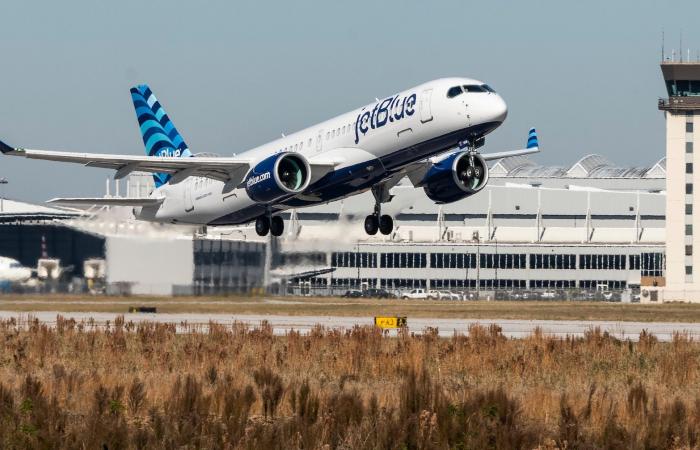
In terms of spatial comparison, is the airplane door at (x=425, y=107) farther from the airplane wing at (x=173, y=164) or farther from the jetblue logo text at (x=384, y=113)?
the airplane wing at (x=173, y=164)

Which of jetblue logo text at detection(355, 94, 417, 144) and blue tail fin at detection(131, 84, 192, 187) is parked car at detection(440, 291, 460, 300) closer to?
blue tail fin at detection(131, 84, 192, 187)

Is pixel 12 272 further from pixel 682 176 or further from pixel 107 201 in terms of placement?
pixel 682 176

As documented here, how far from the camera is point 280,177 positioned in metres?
49.1

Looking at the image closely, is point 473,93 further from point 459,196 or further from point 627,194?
point 627,194

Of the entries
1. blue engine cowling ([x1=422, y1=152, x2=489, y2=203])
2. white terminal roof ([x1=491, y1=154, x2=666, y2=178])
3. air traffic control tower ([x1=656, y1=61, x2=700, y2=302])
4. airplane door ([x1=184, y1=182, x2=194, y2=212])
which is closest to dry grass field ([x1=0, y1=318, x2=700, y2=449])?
blue engine cowling ([x1=422, y1=152, x2=489, y2=203])

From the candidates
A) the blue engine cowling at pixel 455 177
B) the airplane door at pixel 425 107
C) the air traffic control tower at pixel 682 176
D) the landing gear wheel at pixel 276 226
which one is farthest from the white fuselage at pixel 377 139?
the air traffic control tower at pixel 682 176

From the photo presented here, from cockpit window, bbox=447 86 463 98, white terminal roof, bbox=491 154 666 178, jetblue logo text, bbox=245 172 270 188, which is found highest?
white terminal roof, bbox=491 154 666 178

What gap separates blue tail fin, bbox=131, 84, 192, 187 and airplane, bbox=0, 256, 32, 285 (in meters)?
7.18

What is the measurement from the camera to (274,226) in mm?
54281

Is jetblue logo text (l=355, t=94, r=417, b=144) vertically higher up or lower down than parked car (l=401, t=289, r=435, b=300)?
higher up

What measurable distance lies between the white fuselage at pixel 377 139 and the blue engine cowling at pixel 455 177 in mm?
2881

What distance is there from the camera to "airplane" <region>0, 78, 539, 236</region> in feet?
147

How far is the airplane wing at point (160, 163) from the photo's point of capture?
49.9m

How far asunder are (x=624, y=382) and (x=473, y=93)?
1753cm
